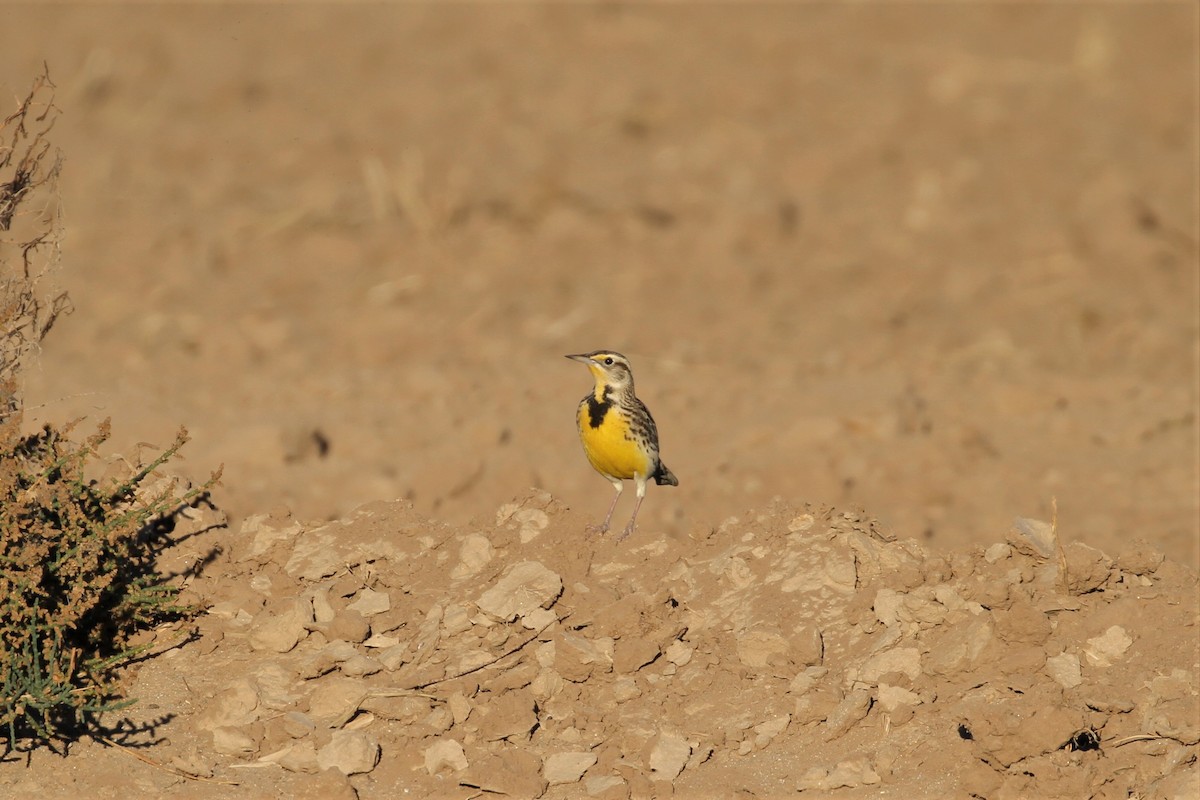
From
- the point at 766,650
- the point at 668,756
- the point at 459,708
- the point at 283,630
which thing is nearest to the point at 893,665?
the point at 766,650

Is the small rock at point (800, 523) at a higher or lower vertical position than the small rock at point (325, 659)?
lower

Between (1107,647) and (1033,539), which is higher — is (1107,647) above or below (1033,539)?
below

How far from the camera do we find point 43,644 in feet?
21.2

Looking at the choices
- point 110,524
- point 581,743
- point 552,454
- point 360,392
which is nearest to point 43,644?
point 110,524

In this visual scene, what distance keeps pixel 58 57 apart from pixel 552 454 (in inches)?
441

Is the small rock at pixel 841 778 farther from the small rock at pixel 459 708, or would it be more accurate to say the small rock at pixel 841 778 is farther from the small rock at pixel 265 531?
the small rock at pixel 265 531

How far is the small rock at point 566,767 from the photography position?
21.1 feet

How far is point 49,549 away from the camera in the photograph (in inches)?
256

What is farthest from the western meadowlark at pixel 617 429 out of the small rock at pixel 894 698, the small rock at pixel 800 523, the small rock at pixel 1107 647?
the small rock at pixel 1107 647

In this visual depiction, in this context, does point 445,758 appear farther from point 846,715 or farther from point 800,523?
point 800,523

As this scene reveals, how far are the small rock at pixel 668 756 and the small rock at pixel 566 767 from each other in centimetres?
24

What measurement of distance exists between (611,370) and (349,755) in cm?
263

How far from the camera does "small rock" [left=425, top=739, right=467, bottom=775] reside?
6438 mm

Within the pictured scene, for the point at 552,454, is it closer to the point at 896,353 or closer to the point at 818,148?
the point at 896,353
